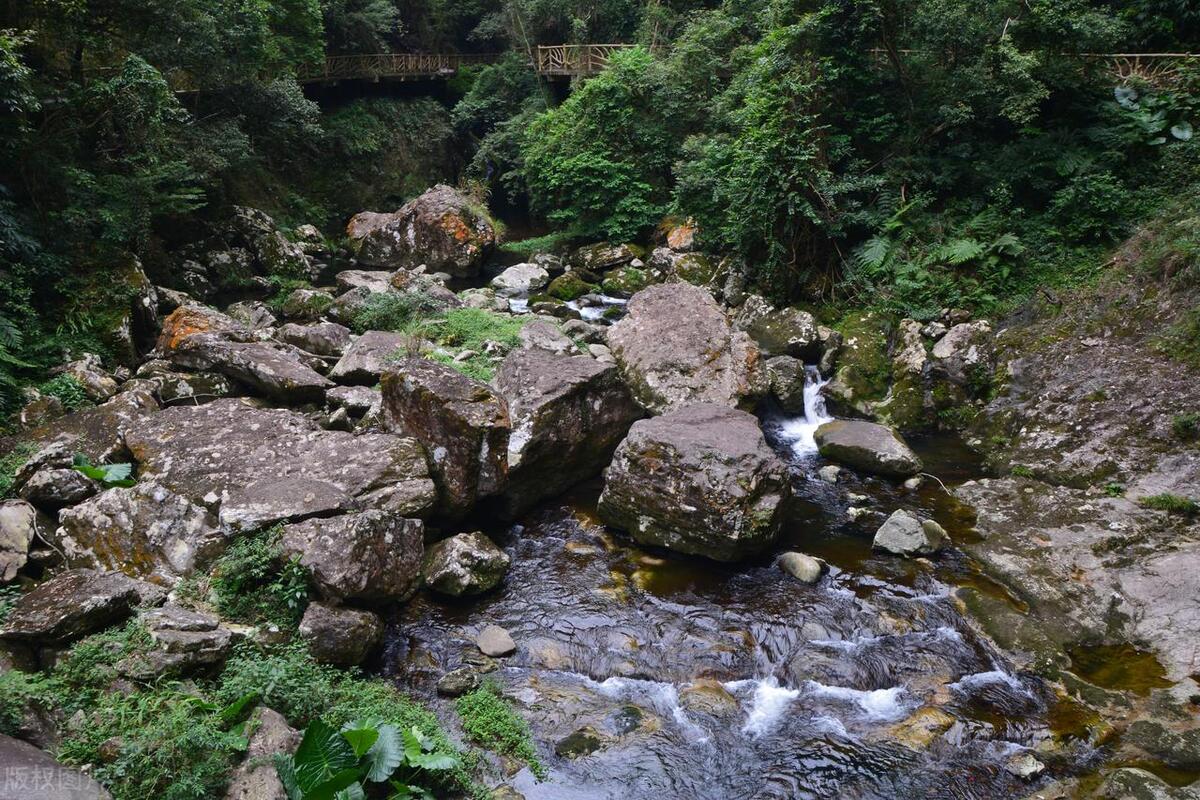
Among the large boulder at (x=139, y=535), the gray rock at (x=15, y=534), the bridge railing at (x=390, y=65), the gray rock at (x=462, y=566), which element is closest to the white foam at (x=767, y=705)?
the gray rock at (x=462, y=566)

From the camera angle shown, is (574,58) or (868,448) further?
(574,58)

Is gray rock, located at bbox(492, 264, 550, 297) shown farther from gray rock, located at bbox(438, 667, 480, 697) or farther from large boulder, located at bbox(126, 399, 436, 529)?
gray rock, located at bbox(438, 667, 480, 697)

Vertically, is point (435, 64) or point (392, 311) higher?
point (435, 64)

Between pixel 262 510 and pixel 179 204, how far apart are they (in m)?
8.84

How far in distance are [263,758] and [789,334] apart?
9960mm

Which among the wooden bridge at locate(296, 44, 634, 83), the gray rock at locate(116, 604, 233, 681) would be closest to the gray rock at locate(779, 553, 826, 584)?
the gray rock at locate(116, 604, 233, 681)

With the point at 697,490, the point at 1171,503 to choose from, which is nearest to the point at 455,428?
the point at 697,490

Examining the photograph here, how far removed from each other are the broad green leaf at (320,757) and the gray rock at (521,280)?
12.4 m

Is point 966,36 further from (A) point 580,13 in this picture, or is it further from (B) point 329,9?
(B) point 329,9

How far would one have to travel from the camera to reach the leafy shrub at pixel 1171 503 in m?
7.04

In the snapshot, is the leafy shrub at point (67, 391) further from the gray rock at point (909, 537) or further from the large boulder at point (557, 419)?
the gray rock at point (909, 537)

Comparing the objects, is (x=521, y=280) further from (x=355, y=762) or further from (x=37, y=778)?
(x=37, y=778)

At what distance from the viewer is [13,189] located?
9.50 m

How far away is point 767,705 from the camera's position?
5652 millimetres
